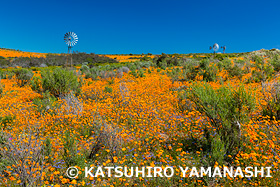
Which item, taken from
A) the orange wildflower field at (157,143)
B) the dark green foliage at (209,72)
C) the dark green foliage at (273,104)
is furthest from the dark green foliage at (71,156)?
the dark green foliage at (209,72)

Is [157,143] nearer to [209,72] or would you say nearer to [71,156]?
[71,156]

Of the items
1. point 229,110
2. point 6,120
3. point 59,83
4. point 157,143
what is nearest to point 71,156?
point 157,143

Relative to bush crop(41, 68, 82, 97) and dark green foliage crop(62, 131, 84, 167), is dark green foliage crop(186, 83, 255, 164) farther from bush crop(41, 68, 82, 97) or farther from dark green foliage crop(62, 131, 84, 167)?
bush crop(41, 68, 82, 97)

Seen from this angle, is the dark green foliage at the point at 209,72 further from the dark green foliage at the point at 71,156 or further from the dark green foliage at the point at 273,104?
the dark green foliage at the point at 71,156

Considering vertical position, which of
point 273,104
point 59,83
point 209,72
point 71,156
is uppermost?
point 209,72

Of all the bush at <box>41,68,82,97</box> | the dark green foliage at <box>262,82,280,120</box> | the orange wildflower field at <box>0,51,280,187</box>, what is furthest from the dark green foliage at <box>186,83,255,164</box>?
the bush at <box>41,68,82,97</box>

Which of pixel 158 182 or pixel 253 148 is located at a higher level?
pixel 253 148

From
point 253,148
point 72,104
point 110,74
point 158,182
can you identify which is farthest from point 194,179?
point 110,74

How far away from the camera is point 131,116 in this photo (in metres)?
5.86

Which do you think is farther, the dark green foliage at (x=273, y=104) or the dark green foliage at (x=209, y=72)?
the dark green foliage at (x=209, y=72)

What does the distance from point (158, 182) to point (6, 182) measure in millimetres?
2752

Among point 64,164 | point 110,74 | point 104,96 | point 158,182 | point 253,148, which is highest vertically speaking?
point 110,74

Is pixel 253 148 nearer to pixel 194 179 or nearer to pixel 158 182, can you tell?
pixel 194 179

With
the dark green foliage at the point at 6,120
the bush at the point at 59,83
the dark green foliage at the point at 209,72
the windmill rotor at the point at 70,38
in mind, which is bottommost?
the dark green foliage at the point at 6,120
